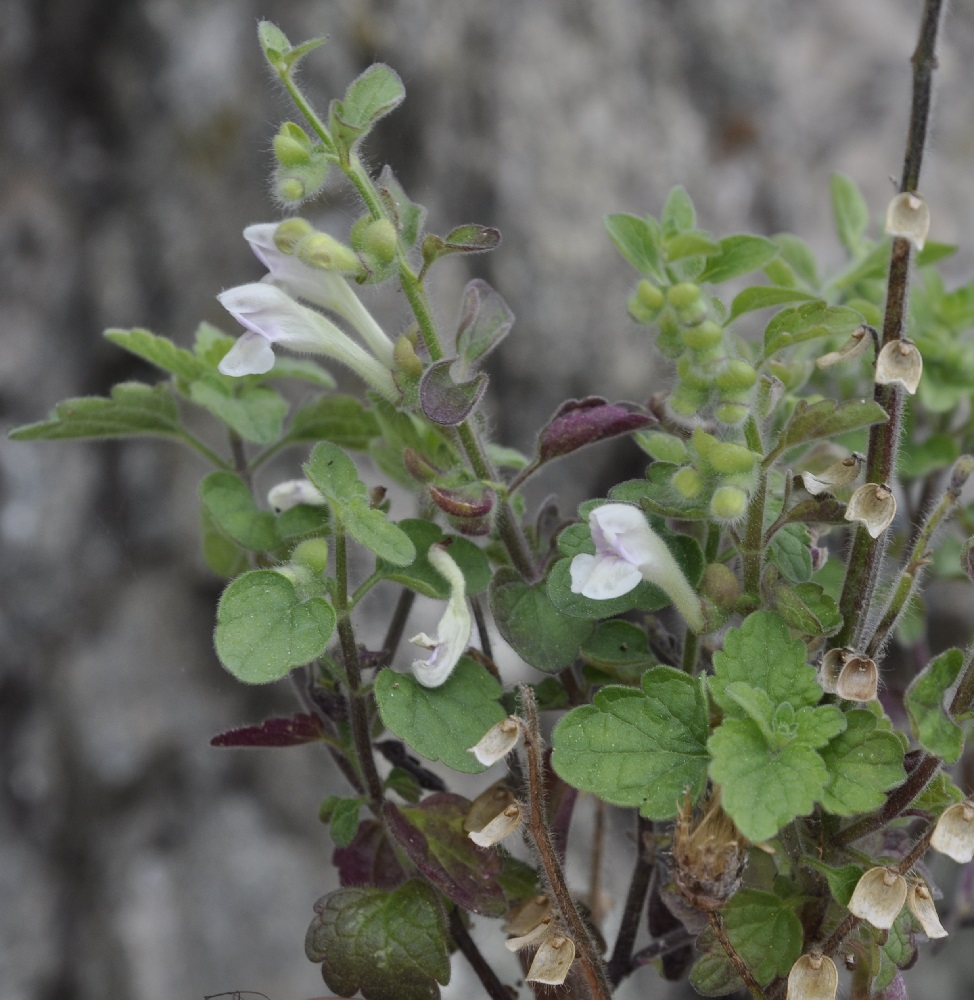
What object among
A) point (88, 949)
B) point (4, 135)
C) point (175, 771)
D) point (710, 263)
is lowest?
point (88, 949)

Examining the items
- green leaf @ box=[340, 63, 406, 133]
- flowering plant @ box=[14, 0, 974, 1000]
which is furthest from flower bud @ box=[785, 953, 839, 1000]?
green leaf @ box=[340, 63, 406, 133]

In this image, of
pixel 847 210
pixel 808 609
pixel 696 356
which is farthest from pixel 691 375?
pixel 847 210

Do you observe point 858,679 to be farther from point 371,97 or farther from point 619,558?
point 371,97

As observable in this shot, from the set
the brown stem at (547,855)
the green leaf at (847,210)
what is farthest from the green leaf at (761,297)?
the green leaf at (847,210)

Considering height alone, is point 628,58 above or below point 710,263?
below

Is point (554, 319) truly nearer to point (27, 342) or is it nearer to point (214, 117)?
point (214, 117)

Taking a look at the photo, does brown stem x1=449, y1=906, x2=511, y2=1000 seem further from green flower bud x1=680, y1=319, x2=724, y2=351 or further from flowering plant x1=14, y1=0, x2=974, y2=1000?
green flower bud x1=680, y1=319, x2=724, y2=351

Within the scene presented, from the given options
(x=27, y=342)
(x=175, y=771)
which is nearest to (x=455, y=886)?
(x=175, y=771)
